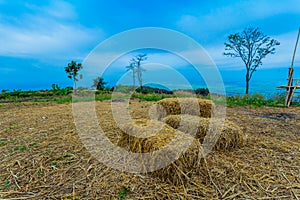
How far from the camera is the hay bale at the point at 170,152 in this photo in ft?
6.08

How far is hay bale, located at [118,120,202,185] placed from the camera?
1.85m

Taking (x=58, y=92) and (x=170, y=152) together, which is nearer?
(x=170, y=152)

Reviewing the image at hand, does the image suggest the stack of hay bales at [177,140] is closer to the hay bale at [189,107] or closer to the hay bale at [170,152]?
the hay bale at [170,152]

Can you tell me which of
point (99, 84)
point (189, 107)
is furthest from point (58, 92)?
point (189, 107)

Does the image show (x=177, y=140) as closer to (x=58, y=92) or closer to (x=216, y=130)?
(x=216, y=130)

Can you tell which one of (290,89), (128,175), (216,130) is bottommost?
(128,175)

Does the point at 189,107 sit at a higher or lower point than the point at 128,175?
higher

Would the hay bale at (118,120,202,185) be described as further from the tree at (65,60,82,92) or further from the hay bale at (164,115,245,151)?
the tree at (65,60,82,92)

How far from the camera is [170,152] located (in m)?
1.86

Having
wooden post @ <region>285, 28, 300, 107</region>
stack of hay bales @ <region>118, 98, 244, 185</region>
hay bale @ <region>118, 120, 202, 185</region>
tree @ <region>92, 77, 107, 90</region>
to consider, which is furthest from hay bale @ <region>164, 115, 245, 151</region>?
tree @ <region>92, 77, 107, 90</region>

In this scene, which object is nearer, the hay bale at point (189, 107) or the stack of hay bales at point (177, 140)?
the stack of hay bales at point (177, 140)

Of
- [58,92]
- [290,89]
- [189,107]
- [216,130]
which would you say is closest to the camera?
[216,130]

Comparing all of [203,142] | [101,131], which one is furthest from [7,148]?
[203,142]

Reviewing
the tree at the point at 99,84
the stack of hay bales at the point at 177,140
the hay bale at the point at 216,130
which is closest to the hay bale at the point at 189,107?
the stack of hay bales at the point at 177,140
